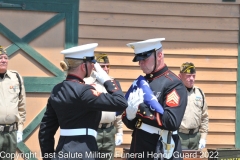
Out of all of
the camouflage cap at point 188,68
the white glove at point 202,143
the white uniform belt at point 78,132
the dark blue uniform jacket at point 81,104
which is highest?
the camouflage cap at point 188,68

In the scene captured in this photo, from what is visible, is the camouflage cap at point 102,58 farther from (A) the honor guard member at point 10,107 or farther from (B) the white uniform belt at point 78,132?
(B) the white uniform belt at point 78,132

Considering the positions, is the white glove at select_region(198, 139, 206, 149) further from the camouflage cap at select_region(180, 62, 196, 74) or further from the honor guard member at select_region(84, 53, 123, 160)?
the honor guard member at select_region(84, 53, 123, 160)

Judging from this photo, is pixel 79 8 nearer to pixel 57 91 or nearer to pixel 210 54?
pixel 210 54

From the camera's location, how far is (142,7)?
786 centimetres

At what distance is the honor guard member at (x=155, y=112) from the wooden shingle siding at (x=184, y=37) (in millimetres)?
3087

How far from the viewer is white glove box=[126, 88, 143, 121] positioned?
14.8ft

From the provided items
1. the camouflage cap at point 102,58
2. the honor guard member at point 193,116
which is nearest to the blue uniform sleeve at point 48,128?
the camouflage cap at point 102,58

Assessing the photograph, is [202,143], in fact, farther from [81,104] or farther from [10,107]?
[81,104]

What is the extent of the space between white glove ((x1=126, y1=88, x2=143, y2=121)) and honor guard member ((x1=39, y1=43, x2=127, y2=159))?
0.90ft

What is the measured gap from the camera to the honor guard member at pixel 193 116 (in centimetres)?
751

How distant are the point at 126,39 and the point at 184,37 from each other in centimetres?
87

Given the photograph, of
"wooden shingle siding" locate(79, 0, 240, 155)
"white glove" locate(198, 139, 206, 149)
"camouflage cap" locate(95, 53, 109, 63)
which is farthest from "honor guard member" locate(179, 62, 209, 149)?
"camouflage cap" locate(95, 53, 109, 63)

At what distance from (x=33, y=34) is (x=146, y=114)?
348cm

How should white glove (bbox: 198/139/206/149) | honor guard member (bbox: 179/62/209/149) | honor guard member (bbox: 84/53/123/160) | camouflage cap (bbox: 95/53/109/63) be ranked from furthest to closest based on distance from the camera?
white glove (bbox: 198/139/206/149) < honor guard member (bbox: 179/62/209/149) < camouflage cap (bbox: 95/53/109/63) < honor guard member (bbox: 84/53/123/160)
